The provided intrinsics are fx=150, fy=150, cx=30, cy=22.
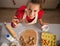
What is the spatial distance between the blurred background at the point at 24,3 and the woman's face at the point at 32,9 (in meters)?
0.03

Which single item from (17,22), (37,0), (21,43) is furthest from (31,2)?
(21,43)

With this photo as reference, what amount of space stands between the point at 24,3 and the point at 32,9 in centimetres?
5

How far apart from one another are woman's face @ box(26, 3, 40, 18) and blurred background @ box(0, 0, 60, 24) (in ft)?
0.10

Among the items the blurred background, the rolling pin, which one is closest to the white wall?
the blurred background

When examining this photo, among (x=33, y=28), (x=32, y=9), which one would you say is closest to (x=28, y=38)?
(x=33, y=28)

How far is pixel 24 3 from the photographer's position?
0.81m

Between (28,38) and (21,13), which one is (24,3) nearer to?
(21,13)

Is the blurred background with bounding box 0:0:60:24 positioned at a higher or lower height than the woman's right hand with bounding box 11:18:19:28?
higher

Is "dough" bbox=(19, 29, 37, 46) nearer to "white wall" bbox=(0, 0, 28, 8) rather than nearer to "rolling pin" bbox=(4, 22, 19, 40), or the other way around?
"rolling pin" bbox=(4, 22, 19, 40)

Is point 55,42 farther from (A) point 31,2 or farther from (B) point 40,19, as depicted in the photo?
(A) point 31,2

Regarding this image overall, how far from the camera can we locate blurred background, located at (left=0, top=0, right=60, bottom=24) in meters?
0.80

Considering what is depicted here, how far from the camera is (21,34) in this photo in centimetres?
85

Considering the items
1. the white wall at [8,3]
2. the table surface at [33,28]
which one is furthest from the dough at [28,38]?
the white wall at [8,3]

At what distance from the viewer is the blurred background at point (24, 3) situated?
31.5 inches
